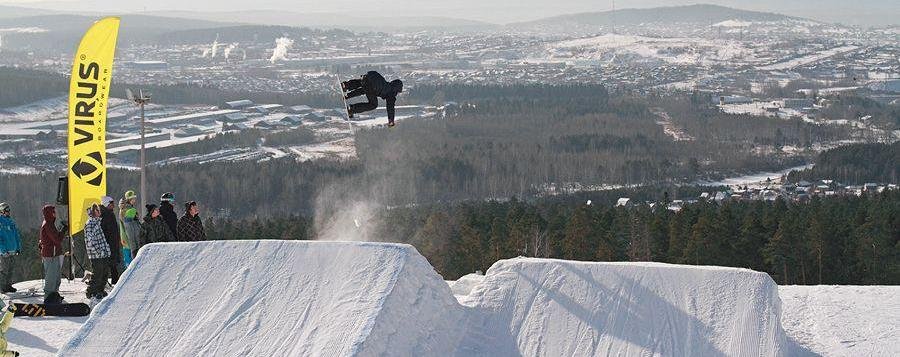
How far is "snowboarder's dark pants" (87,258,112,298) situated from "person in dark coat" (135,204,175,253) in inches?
22.6

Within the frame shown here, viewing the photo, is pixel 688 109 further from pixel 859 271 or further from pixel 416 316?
pixel 416 316

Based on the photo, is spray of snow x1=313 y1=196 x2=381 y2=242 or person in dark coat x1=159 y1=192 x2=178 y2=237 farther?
spray of snow x1=313 y1=196 x2=381 y2=242

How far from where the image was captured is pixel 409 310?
41.8 feet

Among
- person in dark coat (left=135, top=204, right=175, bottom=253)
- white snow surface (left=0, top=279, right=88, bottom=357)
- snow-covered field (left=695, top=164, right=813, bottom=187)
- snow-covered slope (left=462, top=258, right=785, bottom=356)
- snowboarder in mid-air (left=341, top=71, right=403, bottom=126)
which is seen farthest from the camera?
snow-covered field (left=695, top=164, right=813, bottom=187)

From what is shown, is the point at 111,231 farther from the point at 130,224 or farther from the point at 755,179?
the point at 755,179

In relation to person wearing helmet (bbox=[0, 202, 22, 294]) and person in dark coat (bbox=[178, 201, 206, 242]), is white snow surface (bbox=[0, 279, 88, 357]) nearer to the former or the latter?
person wearing helmet (bbox=[0, 202, 22, 294])

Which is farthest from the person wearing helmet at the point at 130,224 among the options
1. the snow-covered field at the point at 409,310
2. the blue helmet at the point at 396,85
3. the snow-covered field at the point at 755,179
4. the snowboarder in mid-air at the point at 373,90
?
the snow-covered field at the point at 755,179

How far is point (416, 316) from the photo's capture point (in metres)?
12.8

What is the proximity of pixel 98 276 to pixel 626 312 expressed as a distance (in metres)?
7.11

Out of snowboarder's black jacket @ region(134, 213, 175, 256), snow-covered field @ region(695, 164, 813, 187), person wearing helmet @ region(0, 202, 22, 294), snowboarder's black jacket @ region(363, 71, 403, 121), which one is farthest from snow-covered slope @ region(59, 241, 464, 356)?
snow-covered field @ region(695, 164, 813, 187)

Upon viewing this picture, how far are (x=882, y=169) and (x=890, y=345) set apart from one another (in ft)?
223

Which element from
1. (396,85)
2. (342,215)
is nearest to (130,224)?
(396,85)

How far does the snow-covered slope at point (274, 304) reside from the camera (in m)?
12.2

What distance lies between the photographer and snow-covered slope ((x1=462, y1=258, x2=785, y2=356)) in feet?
42.3
